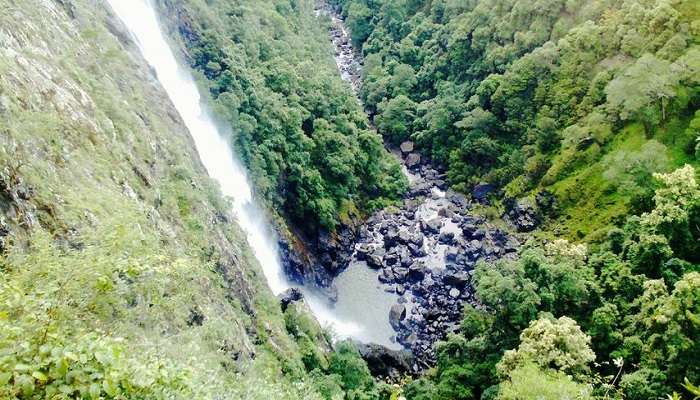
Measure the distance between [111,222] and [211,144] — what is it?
32.9 meters

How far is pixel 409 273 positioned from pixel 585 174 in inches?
779

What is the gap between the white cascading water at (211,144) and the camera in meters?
41.2

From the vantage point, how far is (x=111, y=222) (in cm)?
1174

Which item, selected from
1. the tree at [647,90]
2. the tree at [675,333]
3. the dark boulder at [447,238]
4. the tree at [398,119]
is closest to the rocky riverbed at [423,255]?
the dark boulder at [447,238]

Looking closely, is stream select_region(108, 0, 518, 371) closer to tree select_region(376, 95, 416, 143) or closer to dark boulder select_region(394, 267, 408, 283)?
dark boulder select_region(394, 267, 408, 283)

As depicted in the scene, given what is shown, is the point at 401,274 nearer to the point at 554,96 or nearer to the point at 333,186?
the point at 333,186

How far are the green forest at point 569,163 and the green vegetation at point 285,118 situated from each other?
9.60 meters

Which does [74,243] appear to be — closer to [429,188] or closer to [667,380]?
[667,380]

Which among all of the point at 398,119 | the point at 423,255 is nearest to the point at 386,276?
the point at 423,255

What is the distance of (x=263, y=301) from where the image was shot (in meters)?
31.3

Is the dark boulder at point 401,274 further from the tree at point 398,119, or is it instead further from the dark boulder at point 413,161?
the tree at point 398,119

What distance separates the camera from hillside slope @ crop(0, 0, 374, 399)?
718 centimetres

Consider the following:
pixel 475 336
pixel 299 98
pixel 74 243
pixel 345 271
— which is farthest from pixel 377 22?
pixel 74 243

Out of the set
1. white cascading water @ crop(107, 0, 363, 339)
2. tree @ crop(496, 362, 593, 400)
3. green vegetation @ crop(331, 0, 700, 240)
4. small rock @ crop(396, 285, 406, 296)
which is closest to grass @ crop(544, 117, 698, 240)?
green vegetation @ crop(331, 0, 700, 240)
